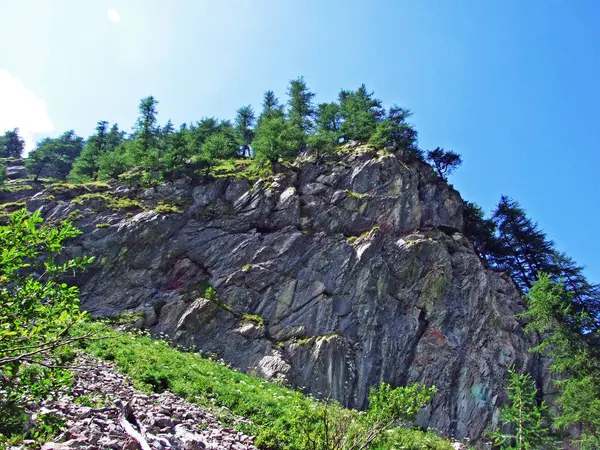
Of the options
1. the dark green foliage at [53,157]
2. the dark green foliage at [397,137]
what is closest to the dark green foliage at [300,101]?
the dark green foliage at [397,137]

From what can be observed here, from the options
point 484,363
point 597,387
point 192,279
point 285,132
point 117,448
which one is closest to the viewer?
point 117,448

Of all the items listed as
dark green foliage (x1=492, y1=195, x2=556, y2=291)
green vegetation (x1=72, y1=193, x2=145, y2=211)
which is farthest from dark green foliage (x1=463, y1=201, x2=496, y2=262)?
green vegetation (x1=72, y1=193, x2=145, y2=211)

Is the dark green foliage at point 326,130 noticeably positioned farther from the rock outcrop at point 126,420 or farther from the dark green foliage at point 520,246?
the rock outcrop at point 126,420

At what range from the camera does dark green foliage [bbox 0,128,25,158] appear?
89.6 metres

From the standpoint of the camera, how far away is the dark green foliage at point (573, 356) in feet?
72.4

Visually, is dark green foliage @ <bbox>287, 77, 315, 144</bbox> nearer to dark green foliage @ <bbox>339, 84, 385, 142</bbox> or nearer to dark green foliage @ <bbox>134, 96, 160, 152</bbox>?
dark green foliage @ <bbox>339, 84, 385, 142</bbox>

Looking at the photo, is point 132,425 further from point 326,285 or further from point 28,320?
point 326,285

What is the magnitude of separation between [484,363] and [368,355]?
31.8 feet

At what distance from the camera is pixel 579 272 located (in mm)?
40750

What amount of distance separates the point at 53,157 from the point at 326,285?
65.6 m

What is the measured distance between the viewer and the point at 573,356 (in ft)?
78.1

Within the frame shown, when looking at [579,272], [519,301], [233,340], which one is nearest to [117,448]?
→ [233,340]

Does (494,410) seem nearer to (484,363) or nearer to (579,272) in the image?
(484,363)

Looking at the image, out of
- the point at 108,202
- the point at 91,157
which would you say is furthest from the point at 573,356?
the point at 91,157
